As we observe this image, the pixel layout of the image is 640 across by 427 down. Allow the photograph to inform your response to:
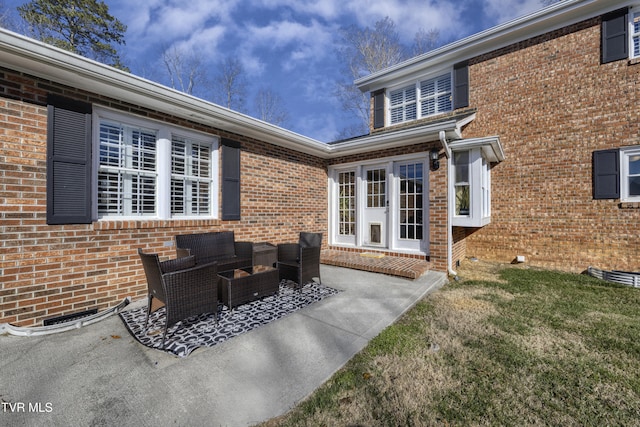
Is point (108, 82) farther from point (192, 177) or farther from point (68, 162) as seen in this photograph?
point (192, 177)

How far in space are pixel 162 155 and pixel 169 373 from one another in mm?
3429

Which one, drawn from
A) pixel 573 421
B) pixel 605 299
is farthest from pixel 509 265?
pixel 573 421

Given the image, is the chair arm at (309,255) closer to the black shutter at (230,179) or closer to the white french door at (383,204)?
the black shutter at (230,179)

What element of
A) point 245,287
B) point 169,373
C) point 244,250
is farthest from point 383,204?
point 169,373

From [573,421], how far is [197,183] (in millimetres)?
5565

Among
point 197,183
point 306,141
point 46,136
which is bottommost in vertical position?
point 197,183

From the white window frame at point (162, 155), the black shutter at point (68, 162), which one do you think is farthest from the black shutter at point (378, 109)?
the black shutter at point (68, 162)

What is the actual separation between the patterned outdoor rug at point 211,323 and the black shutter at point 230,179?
201cm

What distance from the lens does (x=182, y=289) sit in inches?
113

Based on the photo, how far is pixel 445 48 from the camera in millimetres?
7887

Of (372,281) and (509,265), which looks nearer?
(372,281)

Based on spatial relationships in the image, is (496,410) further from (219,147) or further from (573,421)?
(219,147)

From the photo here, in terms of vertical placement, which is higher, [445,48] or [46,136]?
[445,48]

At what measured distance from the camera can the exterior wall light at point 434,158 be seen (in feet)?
18.5
